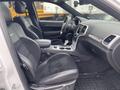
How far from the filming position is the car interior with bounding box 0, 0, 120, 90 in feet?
6.15

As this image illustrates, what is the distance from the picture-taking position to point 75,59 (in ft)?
8.32

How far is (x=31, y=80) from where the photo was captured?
1858mm

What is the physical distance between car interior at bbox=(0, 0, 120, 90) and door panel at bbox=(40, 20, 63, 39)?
1.01 metres

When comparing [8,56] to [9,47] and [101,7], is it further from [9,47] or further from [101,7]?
[101,7]

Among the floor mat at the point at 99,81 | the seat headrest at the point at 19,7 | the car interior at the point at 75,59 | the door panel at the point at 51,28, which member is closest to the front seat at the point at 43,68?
the car interior at the point at 75,59

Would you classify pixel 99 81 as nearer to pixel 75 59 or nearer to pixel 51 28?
pixel 75 59

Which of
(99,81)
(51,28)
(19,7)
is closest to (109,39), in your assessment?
(99,81)

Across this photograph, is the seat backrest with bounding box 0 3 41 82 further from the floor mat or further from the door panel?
the door panel

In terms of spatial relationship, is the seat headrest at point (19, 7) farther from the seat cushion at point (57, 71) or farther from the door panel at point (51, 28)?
the seat cushion at point (57, 71)

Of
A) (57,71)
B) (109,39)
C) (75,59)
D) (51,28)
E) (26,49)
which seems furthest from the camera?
(51,28)

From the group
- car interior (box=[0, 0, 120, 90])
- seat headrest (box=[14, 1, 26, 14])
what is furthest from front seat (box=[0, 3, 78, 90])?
seat headrest (box=[14, 1, 26, 14])

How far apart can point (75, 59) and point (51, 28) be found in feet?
4.51

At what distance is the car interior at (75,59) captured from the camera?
1.88 m

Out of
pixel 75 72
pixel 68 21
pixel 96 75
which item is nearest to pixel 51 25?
pixel 68 21
